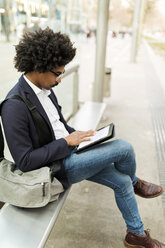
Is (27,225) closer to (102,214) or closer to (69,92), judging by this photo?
(102,214)

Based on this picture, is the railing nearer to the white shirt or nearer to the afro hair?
the white shirt

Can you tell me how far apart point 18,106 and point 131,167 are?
3.18ft

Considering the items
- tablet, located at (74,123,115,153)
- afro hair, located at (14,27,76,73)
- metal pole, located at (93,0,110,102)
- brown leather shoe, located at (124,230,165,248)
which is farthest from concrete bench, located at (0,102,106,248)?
metal pole, located at (93,0,110,102)

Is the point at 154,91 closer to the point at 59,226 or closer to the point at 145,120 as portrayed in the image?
the point at 145,120

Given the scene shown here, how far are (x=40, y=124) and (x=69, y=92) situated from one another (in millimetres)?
2637

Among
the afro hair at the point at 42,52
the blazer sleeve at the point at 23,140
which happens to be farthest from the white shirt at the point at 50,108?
the blazer sleeve at the point at 23,140

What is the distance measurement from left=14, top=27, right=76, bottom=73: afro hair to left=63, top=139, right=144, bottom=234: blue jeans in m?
0.65

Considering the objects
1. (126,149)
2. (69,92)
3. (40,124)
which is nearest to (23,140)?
(40,124)

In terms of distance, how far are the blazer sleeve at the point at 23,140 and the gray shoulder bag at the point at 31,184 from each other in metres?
0.04

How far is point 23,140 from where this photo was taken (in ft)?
4.66

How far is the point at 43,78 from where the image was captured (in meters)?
1.62

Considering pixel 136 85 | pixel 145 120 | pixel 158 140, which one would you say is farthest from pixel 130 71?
pixel 158 140

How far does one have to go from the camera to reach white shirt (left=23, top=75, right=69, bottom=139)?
1.64 m

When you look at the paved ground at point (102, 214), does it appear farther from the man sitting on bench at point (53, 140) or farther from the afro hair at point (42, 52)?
the afro hair at point (42, 52)
